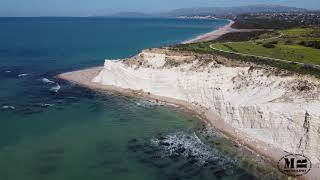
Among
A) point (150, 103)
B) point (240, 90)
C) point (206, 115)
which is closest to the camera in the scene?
point (240, 90)

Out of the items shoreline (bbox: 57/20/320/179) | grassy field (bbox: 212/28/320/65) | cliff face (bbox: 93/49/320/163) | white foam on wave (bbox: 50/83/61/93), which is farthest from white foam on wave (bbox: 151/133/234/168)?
white foam on wave (bbox: 50/83/61/93)

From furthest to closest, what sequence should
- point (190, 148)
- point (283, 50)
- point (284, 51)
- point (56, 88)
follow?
point (56, 88) → point (283, 50) → point (284, 51) → point (190, 148)

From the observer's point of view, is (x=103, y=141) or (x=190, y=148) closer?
(x=190, y=148)

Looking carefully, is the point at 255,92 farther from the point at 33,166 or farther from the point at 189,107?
the point at 33,166

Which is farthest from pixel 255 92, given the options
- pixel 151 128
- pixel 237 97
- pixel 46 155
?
pixel 46 155

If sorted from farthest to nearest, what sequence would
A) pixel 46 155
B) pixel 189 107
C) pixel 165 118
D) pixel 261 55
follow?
pixel 261 55 < pixel 189 107 < pixel 165 118 < pixel 46 155

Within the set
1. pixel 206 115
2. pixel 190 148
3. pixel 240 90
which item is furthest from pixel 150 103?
pixel 190 148

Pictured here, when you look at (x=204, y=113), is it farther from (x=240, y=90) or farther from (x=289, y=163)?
(x=289, y=163)
